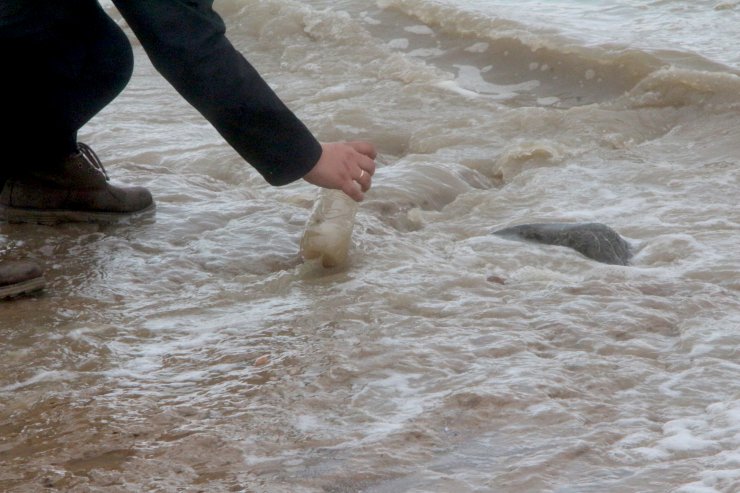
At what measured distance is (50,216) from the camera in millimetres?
3850

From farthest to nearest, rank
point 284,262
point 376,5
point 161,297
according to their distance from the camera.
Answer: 1. point 376,5
2. point 284,262
3. point 161,297

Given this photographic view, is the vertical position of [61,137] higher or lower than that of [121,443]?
higher

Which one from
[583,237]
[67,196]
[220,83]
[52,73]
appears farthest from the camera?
[67,196]

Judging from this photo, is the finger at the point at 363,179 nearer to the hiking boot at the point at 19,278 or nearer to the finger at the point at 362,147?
the finger at the point at 362,147

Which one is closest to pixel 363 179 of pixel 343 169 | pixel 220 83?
pixel 343 169

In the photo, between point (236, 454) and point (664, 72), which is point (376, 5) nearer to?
point (664, 72)

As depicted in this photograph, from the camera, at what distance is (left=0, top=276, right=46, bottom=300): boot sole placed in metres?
A: 3.22

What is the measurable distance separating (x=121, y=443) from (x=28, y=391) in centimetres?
40

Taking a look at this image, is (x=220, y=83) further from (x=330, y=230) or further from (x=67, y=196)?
(x=67, y=196)

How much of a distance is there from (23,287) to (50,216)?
0.65m

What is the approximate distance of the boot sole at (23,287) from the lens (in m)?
3.22

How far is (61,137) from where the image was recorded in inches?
145

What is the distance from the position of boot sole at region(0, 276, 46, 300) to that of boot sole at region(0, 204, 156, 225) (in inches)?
23.5

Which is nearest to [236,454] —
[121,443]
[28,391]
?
[121,443]
